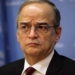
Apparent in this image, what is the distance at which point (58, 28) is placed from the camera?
4.66 ft

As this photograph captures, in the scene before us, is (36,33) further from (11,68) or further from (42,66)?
(11,68)

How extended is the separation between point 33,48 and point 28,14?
0.23 m

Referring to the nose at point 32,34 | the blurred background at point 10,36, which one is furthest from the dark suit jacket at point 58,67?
the blurred background at point 10,36

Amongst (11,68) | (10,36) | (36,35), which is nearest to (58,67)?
(36,35)

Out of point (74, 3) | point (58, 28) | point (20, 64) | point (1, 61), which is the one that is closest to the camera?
point (58, 28)

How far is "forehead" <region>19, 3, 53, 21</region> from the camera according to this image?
1.32 metres

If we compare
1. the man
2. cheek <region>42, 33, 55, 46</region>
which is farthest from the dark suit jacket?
cheek <region>42, 33, 55, 46</region>

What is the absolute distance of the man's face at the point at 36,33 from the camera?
1310 millimetres

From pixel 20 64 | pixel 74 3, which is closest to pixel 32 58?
pixel 20 64

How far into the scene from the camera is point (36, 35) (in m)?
1.30

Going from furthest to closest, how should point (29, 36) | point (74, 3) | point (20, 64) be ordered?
point (74, 3)
point (20, 64)
point (29, 36)

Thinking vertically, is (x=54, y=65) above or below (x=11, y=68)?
above

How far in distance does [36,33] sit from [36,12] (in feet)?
0.46

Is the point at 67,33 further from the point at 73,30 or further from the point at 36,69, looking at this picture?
the point at 36,69
